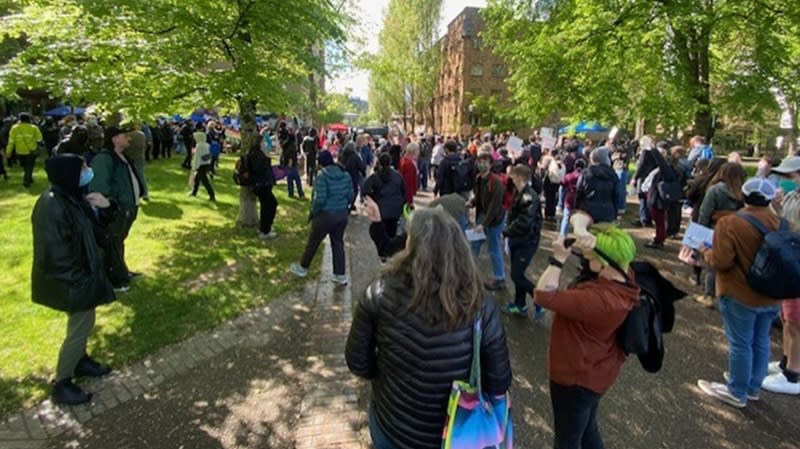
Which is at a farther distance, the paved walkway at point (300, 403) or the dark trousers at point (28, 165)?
the dark trousers at point (28, 165)

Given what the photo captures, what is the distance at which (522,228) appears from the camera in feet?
17.2

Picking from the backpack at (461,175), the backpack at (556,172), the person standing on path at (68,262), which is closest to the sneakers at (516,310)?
the backpack at (461,175)

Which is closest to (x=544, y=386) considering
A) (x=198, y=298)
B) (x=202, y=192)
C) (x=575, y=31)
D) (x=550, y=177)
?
(x=198, y=298)

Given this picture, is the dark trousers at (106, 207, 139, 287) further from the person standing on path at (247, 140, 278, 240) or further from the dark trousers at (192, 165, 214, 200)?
the dark trousers at (192, 165, 214, 200)

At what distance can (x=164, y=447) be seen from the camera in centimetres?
332

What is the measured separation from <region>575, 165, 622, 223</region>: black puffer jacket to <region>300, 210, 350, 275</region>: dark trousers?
3.92 metres

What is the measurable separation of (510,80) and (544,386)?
43.6ft

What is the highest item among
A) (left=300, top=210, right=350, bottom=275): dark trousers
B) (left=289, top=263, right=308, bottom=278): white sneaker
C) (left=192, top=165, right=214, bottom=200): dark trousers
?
(left=192, top=165, right=214, bottom=200): dark trousers

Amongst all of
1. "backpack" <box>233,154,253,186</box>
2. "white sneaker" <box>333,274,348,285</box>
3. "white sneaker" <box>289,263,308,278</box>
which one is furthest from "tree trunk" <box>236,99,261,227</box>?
"white sneaker" <box>333,274,348,285</box>

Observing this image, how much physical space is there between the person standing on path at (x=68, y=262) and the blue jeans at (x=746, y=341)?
17.4ft

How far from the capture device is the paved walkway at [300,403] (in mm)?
3447

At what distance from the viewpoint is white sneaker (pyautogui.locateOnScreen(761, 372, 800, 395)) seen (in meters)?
4.16

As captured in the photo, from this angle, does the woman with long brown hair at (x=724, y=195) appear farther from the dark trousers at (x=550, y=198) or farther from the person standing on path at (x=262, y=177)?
the person standing on path at (x=262, y=177)

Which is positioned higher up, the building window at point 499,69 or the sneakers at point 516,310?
the building window at point 499,69
